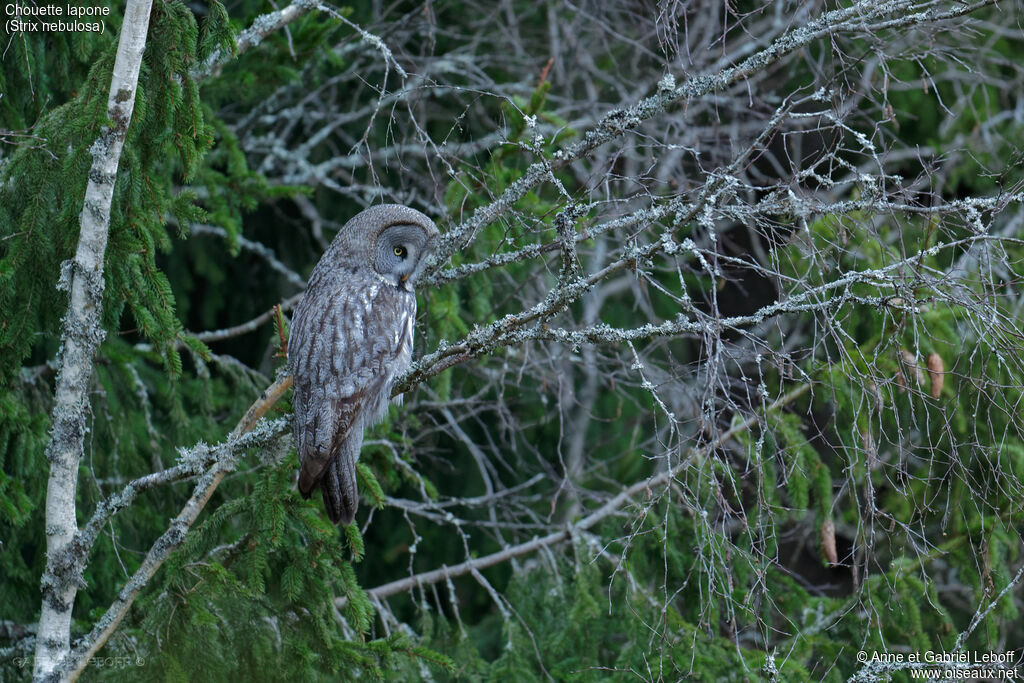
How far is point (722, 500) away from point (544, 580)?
95.0 inches

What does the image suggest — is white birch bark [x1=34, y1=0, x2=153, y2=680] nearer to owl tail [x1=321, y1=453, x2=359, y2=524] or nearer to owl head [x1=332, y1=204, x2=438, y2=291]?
owl tail [x1=321, y1=453, x2=359, y2=524]

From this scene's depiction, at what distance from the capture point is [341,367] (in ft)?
11.8

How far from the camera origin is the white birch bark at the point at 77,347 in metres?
2.87

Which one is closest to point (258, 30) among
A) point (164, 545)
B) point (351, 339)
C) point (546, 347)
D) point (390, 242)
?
point (390, 242)

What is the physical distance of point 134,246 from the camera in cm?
301

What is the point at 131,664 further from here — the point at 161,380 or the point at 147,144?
the point at 161,380

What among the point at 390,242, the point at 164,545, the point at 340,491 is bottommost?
the point at 340,491

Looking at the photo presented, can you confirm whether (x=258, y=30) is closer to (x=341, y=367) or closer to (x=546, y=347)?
(x=341, y=367)

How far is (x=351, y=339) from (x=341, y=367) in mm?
130

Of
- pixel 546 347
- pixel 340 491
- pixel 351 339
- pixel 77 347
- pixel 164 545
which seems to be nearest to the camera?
pixel 77 347

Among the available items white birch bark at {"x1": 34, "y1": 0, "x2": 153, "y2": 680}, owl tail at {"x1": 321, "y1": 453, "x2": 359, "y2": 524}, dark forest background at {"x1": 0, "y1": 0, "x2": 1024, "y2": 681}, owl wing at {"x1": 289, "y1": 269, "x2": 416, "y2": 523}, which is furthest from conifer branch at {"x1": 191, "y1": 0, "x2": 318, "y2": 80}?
owl tail at {"x1": 321, "y1": 453, "x2": 359, "y2": 524}

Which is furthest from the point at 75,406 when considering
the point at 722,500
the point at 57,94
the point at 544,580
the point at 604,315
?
the point at 604,315

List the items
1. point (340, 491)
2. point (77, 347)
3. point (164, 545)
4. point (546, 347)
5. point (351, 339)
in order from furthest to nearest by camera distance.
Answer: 1. point (546, 347)
2. point (351, 339)
3. point (340, 491)
4. point (164, 545)
5. point (77, 347)

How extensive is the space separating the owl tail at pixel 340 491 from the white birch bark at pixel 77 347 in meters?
0.85
